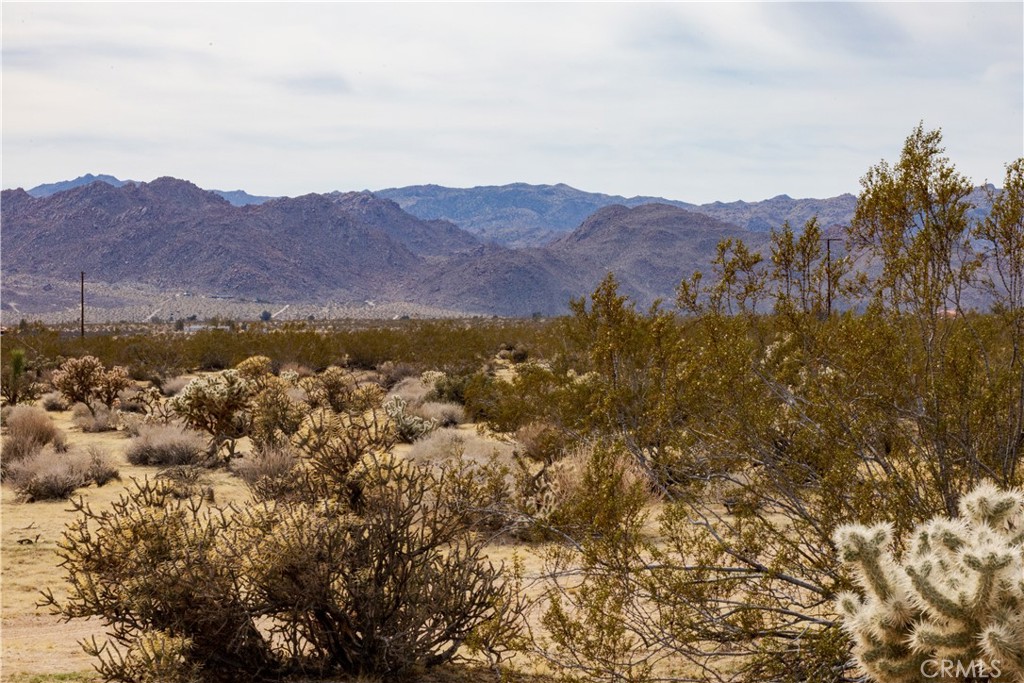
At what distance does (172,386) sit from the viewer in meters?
26.3

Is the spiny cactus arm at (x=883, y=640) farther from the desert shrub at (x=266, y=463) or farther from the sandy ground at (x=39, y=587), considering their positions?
the desert shrub at (x=266, y=463)

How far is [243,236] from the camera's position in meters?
132

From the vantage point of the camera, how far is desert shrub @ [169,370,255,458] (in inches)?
635

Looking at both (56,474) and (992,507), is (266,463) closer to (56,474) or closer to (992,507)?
(56,474)

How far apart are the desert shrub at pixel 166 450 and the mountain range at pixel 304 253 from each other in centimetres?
9510

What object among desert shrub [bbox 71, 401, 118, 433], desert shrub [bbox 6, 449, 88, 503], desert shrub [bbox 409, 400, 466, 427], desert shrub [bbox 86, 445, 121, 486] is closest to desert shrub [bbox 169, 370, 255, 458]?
desert shrub [bbox 86, 445, 121, 486]

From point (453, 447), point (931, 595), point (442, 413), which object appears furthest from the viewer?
point (442, 413)

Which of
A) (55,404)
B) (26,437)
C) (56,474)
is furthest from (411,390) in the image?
(56,474)

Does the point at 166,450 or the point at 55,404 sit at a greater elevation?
the point at 166,450

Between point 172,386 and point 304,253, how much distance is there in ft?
371

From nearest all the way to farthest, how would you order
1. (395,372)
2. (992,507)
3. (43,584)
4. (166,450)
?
(992,507) → (43,584) → (166,450) → (395,372)

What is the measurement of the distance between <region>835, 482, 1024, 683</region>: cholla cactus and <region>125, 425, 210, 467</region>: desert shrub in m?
13.2

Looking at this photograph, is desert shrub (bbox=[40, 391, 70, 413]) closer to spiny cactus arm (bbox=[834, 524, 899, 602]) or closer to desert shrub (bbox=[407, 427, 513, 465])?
desert shrub (bbox=[407, 427, 513, 465])

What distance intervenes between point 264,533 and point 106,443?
1345cm
